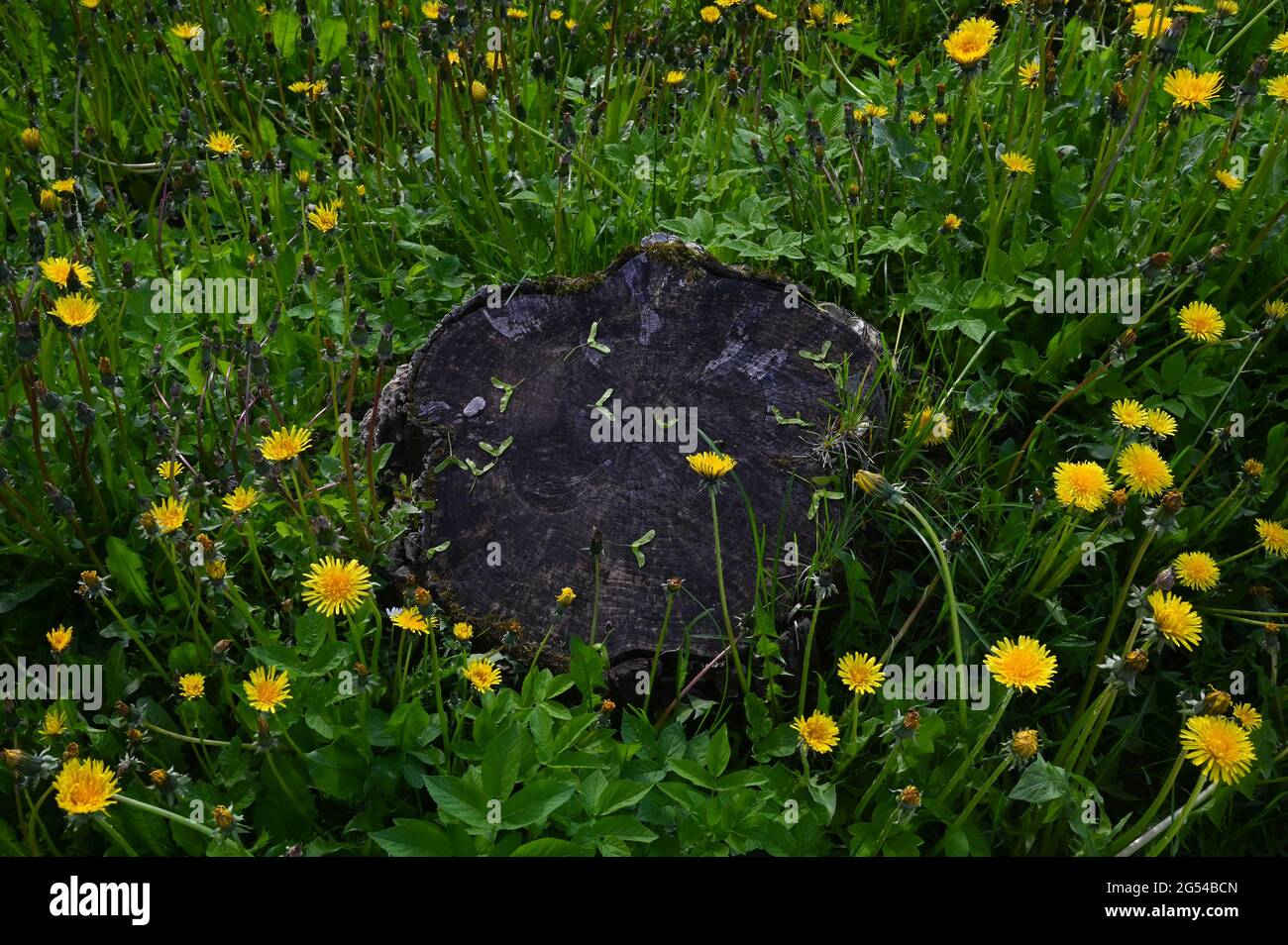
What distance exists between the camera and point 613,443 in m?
2.25

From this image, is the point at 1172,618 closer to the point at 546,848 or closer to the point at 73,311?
the point at 546,848

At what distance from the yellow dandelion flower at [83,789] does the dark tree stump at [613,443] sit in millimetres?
703

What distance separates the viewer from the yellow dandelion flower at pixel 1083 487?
186 cm

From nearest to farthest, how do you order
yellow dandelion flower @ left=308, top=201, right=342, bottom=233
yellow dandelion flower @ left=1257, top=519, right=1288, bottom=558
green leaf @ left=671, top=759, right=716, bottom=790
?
green leaf @ left=671, top=759, right=716, bottom=790
yellow dandelion flower @ left=1257, top=519, right=1288, bottom=558
yellow dandelion flower @ left=308, top=201, right=342, bottom=233

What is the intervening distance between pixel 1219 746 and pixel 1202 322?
1.12m

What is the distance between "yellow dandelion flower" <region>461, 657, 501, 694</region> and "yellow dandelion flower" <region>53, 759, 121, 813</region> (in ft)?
1.85

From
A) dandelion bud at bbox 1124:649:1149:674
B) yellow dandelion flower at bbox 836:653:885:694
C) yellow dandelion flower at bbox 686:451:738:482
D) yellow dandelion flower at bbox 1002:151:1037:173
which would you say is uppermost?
yellow dandelion flower at bbox 1002:151:1037:173

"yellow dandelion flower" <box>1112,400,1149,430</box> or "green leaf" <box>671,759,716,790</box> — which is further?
"yellow dandelion flower" <box>1112,400,1149,430</box>

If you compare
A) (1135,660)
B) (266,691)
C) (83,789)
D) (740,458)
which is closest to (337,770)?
(266,691)

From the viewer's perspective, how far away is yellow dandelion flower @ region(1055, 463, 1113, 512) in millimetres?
1860

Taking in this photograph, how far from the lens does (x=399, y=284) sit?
2.88 m

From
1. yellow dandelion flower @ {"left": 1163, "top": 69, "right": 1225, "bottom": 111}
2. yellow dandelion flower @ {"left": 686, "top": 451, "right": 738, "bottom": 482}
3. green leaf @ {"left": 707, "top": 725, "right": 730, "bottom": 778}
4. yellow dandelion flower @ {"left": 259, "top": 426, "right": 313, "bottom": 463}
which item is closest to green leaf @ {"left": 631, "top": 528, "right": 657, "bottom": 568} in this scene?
yellow dandelion flower @ {"left": 686, "top": 451, "right": 738, "bottom": 482}

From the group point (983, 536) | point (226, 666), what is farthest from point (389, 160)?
point (983, 536)

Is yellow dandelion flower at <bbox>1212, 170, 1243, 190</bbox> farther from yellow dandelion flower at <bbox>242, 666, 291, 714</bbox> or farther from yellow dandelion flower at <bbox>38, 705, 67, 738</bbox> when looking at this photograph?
yellow dandelion flower at <bbox>38, 705, 67, 738</bbox>
